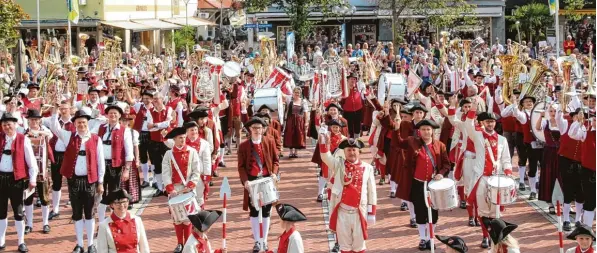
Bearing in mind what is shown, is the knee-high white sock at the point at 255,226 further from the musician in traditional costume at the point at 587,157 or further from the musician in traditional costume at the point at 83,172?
the musician in traditional costume at the point at 587,157

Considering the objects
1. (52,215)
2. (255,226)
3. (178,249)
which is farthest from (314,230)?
(52,215)

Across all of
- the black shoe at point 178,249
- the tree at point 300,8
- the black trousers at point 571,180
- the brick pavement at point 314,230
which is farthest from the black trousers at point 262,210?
the tree at point 300,8

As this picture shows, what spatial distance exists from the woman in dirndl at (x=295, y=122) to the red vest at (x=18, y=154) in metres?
8.11

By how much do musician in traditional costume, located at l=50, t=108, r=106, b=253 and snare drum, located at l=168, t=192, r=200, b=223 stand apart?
160cm

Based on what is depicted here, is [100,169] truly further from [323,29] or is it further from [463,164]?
[323,29]

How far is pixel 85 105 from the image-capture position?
16.6 metres

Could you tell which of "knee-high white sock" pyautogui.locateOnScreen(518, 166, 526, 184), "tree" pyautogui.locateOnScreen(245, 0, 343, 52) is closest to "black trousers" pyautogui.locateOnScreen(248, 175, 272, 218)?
"knee-high white sock" pyautogui.locateOnScreen(518, 166, 526, 184)

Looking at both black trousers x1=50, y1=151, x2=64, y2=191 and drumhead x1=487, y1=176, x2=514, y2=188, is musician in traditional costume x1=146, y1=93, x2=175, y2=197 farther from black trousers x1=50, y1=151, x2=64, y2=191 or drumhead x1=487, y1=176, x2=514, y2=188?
drumhead x1=487, y1=176, x2=514, y2=188

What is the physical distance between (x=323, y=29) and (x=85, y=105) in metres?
33.5

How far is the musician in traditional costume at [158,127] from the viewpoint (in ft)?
53.2

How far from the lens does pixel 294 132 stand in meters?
20.2

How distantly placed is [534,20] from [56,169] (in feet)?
115

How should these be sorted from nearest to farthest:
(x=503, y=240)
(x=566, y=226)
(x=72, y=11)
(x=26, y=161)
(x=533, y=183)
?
1. (x=503, y=240)
2. (x=26, y=161)
3. (x=566, y=226)
4. (x=533, y=183)
5. (x=72, y=11)

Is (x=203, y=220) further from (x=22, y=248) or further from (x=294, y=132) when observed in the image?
(x=294, y=132)
